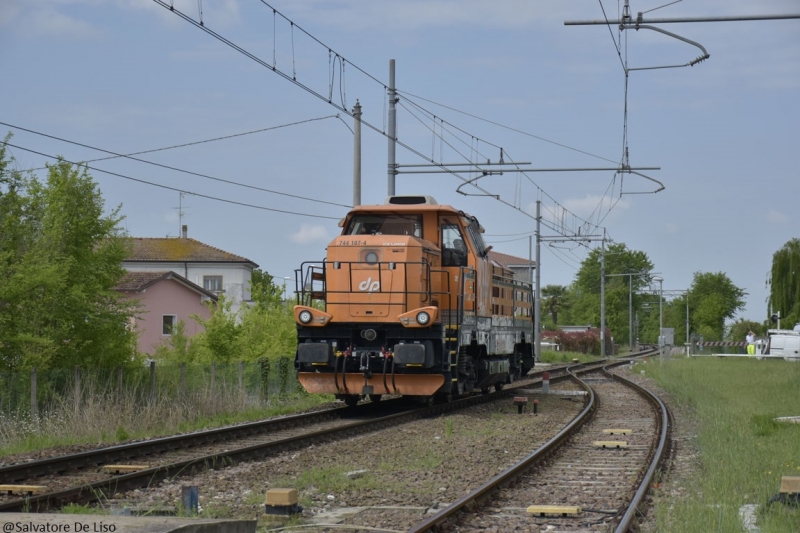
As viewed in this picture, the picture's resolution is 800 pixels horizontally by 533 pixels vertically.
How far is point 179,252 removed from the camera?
71.5m

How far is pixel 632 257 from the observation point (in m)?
133

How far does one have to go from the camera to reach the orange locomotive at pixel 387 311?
16609 mm

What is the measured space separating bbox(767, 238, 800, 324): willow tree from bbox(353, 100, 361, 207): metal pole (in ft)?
136

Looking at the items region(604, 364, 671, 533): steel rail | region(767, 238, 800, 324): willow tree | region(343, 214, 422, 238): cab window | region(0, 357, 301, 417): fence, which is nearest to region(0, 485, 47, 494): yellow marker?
A: region(604, 364, 671, 533): steel rail

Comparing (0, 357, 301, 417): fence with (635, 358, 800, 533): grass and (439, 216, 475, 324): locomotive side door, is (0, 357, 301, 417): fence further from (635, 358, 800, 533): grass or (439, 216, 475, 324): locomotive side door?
(635, 358, 800, 533): grass

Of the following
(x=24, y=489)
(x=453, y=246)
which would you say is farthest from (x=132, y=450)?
(x=453, y=246)

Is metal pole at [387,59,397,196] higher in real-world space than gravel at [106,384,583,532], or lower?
higher

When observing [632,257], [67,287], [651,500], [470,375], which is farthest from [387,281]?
[632,257]

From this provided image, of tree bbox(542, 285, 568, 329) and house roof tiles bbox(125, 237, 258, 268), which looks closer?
house roof tiles bbox(125, 237, 258, 268)

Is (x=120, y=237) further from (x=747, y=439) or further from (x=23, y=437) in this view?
(x=747, y=439)

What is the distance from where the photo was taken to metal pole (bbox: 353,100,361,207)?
23.5 metres

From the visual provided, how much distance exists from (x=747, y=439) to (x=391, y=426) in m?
5.72

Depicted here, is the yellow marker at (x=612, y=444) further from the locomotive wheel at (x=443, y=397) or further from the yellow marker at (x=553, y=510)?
the locomotive wheel at (x=443, y=397)

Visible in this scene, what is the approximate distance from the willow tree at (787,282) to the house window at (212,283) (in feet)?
124
